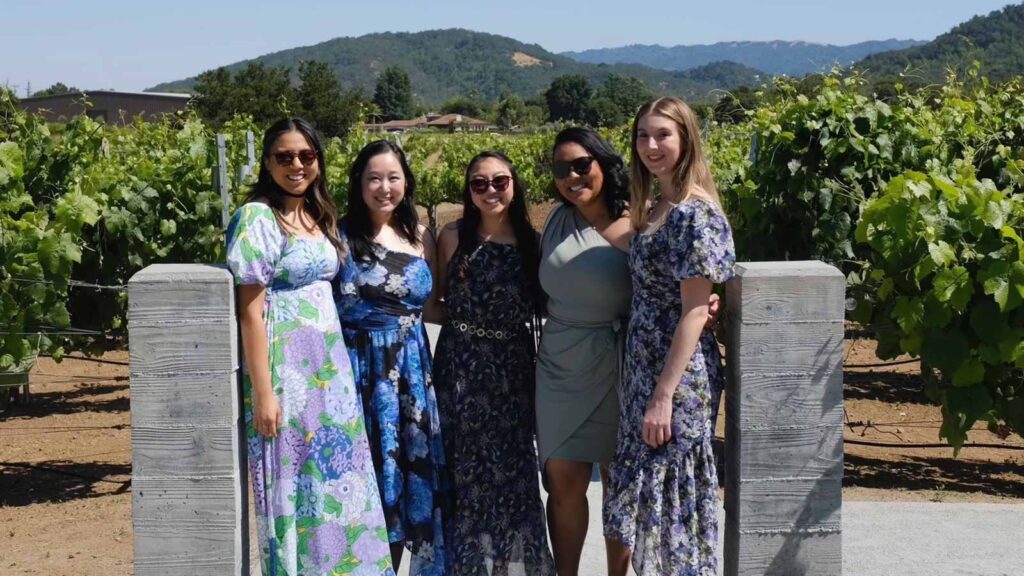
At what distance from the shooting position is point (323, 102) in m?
60.3

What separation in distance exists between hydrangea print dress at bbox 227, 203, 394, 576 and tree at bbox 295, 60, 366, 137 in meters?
53.6

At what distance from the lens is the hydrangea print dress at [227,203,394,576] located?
304 cm

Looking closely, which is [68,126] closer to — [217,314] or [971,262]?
[217,314]

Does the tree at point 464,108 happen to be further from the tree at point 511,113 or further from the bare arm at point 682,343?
the bare arm at point 682,343

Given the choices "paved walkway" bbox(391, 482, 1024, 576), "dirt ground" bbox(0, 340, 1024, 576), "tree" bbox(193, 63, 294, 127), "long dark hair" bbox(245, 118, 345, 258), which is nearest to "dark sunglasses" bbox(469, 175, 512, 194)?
"long dark hair" bbox(245, 118, 345, 258)

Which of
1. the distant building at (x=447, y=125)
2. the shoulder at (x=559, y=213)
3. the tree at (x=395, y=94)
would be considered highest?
the tree at (x=395, y=94)

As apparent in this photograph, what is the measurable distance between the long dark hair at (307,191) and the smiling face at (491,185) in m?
0.42

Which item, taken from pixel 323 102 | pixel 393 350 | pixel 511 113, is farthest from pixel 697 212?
pixel 511 113

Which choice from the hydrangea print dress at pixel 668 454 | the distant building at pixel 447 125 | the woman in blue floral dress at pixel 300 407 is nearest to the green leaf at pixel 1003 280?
the hydrangea print dress at pixel 668 454

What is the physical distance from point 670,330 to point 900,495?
10.9 ft

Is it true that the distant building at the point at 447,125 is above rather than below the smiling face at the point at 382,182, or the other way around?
above

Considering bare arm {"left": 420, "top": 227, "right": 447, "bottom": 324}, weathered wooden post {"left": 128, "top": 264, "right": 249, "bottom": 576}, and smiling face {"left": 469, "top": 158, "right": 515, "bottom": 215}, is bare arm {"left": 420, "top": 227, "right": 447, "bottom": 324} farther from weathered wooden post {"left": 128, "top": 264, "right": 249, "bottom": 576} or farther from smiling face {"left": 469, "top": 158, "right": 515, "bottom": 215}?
weathered wooden post {"left": 128, "top": 264, "right": 249, "bottom": 576}

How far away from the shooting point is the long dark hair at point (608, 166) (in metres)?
3.24

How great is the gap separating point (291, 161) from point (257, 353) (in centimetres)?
53
